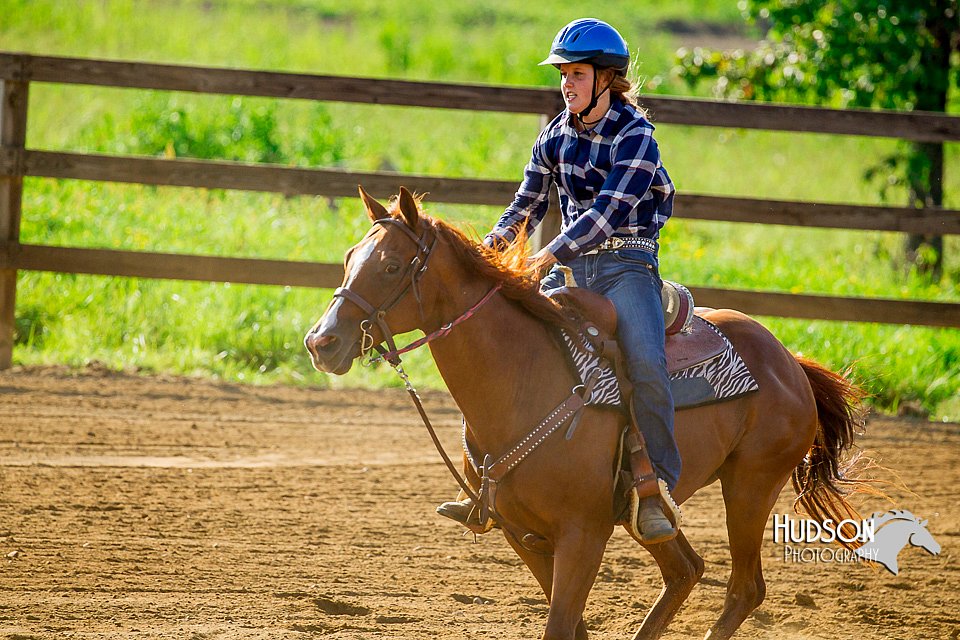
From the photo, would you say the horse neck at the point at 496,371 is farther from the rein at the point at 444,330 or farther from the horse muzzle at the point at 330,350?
the horse muzzle at the point at 330,350

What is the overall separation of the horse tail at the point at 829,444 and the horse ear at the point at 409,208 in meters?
2.12

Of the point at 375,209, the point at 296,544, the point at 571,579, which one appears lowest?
the point at 296,544

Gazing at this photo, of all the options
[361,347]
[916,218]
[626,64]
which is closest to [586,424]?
[361,347]

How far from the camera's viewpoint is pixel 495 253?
3658 millimetres

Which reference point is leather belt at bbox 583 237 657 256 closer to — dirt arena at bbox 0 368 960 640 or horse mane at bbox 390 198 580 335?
horse mane at bbox 390 198 580 335

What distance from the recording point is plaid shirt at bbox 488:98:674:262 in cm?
368

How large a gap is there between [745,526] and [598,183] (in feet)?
5.14

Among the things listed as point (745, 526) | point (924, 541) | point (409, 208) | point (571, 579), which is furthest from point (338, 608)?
point (924, 541)

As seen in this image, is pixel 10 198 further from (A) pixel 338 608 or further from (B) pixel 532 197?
(B) pixel 532 197

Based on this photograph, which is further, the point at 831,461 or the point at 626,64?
the point at 831,461

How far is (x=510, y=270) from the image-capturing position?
12.1 feet

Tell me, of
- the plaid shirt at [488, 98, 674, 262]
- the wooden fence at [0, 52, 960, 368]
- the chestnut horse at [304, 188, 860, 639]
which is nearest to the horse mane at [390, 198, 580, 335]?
the chestnut horse at [304, 188, 860, 639]

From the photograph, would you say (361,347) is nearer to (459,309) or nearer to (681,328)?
(459,309)

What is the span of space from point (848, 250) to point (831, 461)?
8.25 meters
